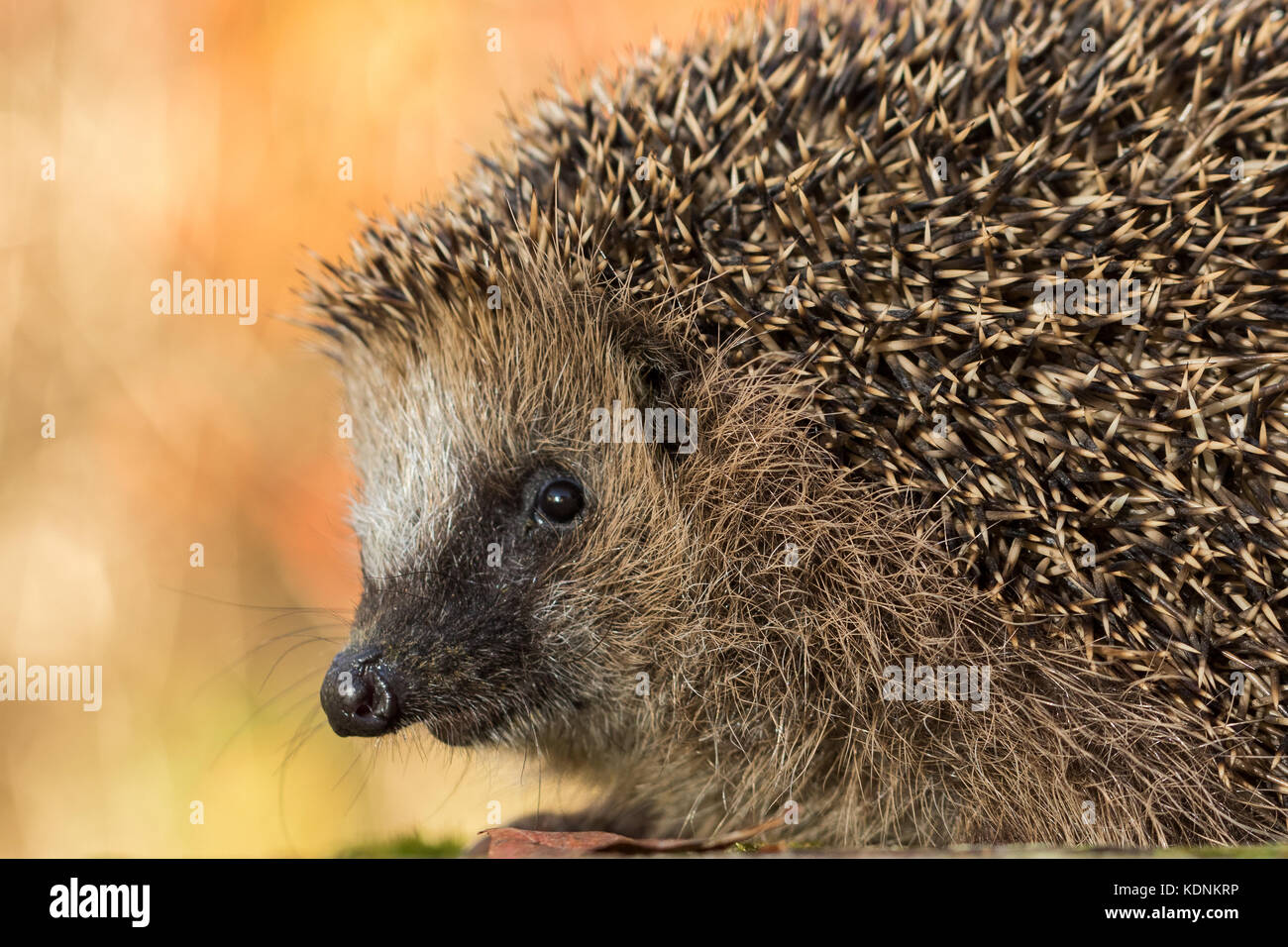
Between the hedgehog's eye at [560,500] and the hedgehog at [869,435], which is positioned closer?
the hedgehog at [869,435]

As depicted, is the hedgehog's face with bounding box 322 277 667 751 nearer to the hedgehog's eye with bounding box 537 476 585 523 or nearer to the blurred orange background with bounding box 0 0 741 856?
the hedgehog's eye with bounding box 537 476 585 523

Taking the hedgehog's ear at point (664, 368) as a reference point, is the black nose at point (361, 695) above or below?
below

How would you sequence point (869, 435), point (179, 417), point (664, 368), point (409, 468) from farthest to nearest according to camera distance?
1. point (179, 417)
2. point (409, 468)
3. point (664, 368)
4. point (869, 435)

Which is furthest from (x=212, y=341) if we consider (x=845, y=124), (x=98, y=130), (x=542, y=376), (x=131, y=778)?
(x=845, y=124)

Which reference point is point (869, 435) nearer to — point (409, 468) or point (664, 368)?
point (664, 368)

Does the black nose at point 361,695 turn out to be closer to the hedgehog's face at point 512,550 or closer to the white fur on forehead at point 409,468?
the hedgehog's face at point 512,550

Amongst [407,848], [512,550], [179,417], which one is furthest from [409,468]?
[179,417]

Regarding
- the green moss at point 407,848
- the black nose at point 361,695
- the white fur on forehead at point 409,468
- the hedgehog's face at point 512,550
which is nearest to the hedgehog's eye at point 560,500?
the hedgehog's face at point 512,550

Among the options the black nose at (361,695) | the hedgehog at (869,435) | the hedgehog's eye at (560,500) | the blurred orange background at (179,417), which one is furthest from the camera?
the blurred orange background at (179,417)
